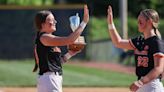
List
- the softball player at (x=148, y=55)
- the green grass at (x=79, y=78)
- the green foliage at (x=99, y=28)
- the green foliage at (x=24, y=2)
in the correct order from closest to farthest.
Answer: the softball player at (x=148, y=55), the green grass at (x=79, y=78), the green foliage at (x=24, y=2), the green foliage at (x=99, y=28)

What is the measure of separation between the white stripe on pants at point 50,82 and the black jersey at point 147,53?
99 centimetres

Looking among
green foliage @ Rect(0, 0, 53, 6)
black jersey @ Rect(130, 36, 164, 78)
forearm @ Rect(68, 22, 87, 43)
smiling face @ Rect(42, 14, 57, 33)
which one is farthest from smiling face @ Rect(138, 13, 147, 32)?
green foliage @ Rect(0, 0, 53, 6)

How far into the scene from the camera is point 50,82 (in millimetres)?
7297

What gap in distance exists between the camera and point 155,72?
660cm

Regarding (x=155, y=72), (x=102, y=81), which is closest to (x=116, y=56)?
(x=102, y=81)

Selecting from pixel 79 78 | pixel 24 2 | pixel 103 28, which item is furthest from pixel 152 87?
pixel 103 28

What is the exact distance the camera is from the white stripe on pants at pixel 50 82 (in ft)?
23.9

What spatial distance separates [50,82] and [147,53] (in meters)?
1.22

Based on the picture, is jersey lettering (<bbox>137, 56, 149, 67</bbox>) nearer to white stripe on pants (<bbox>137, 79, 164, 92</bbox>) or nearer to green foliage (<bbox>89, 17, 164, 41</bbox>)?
white stripe on pants (<bbox>137, 79, 164, 92</bbox>)

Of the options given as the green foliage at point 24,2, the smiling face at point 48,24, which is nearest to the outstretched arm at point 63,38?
the smiling face at point 48,24

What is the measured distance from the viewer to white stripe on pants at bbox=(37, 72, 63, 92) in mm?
7285

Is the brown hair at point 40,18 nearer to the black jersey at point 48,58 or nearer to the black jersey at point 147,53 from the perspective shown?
the black jersey at point 48,58

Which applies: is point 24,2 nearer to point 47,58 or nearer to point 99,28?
point 99,28

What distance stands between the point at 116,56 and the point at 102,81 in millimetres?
8971
